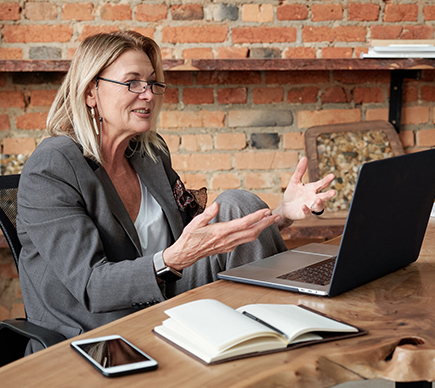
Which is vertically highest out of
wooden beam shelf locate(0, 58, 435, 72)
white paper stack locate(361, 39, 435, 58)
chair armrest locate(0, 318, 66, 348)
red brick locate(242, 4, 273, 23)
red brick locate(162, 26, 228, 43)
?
red brick locate(242, 4, 273, 23)

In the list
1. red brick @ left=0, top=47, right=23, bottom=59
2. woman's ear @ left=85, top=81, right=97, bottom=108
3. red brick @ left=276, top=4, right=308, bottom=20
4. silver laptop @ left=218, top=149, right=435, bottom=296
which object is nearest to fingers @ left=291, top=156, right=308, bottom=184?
silver laptop @ left=218, top=149, right=435, bottom=296

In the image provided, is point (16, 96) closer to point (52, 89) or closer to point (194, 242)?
point (52, 89)

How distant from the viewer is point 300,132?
2670 millimetres

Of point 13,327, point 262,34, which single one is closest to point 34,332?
point 13,327

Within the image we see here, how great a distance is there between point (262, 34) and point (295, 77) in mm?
274

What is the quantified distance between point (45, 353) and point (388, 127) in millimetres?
2250

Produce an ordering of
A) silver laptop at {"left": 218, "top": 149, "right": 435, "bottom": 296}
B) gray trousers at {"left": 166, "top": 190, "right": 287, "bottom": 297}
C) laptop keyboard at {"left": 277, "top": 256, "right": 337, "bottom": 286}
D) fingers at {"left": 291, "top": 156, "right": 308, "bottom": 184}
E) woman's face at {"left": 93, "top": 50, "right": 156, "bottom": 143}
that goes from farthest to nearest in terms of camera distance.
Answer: woman's face at {"left": 93, "top": 50, "right": 156, "bottom": 143} → fingers at {"left": 291, "top": 156, "right": 308, "bottom": 184} → gray trousers at {"left": 166, "top": 190, "right": 287, "bottom": 297} → laptop keyboard at {"left": 277, "top": 256, "right": 337, "bottom": 286} → silver laptop at {"left": 218, "top": 149, "right": 435, "bottom": 296}

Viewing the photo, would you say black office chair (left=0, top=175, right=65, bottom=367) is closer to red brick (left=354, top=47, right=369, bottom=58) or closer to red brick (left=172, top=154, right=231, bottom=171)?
red brick (left=172, top=154, right=231, bottom=171)

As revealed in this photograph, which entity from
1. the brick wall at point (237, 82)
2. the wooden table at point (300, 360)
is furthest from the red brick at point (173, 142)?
the wooden table at point (300, 360)

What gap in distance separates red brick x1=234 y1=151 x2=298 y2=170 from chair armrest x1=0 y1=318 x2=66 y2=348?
1.58m

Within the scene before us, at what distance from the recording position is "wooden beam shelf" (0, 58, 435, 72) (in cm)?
223

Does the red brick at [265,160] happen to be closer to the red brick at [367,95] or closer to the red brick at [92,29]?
the red brick at [367,95]

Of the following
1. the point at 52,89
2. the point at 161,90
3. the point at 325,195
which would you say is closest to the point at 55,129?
the point at 161,90

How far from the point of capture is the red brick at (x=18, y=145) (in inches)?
101
